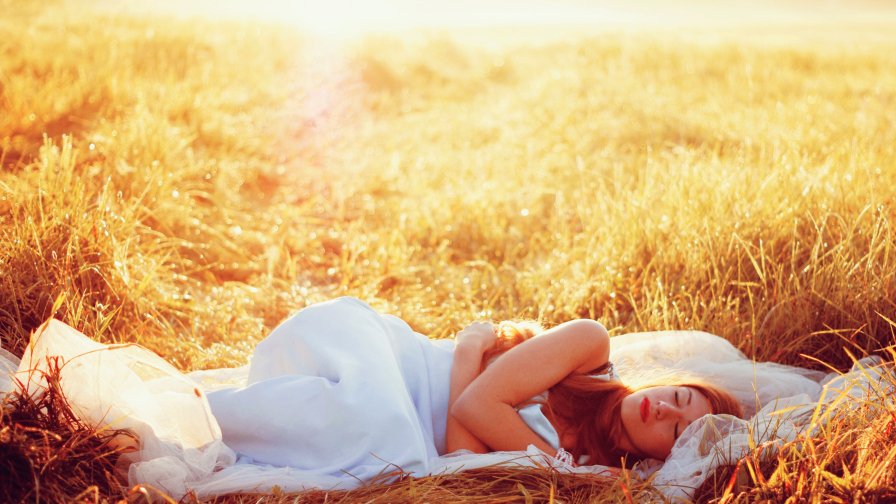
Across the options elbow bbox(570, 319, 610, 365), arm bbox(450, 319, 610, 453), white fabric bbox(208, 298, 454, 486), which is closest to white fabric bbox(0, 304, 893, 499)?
white fabric bbox(208, 298, 454, 486)

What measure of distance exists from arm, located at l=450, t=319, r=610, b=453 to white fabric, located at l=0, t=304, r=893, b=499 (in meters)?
0.11

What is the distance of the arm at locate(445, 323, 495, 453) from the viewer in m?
2.53

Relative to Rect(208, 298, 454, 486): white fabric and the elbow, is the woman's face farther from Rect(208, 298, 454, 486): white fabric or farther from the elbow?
Rect(208, 298, 454, 486): white fabric

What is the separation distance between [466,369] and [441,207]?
227 cm

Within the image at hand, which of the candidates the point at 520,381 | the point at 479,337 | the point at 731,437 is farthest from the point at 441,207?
the point at 731,437

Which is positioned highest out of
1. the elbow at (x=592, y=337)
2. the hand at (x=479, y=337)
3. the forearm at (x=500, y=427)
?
the elbow at (x=592, y=337)

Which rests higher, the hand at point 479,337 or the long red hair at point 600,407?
the hand at point 479,337

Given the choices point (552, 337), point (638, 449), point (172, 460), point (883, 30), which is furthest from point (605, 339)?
point (883, 30)

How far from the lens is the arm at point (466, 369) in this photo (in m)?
2.53

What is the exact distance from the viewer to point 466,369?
2.64m

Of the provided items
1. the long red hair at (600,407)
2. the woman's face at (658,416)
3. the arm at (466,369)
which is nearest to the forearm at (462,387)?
the arm at (466,369)

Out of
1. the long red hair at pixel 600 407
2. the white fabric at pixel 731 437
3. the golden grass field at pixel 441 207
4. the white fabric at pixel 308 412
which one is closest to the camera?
the white fabric at pixel 308 412

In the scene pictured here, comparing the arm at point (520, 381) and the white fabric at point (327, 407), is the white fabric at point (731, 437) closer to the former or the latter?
the arm at point (520, 381)

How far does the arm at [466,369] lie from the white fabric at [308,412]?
6 cm
